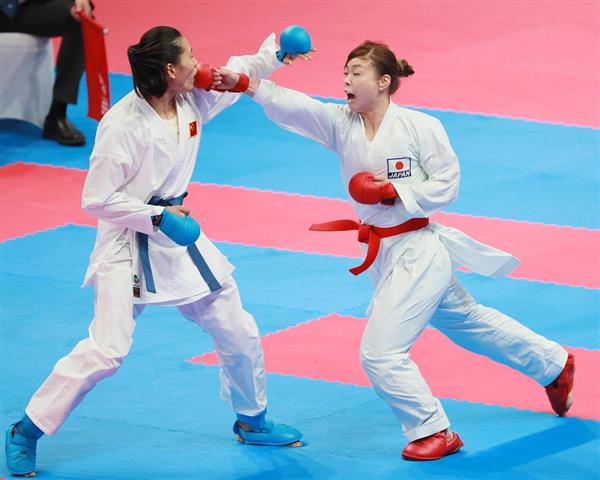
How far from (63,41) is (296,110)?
5.88 metres

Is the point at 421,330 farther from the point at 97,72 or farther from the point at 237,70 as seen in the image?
the point at 97,72

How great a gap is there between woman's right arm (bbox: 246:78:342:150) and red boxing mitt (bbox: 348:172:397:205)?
0.36 metres

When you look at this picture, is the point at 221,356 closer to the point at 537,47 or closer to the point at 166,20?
the point at 537,47

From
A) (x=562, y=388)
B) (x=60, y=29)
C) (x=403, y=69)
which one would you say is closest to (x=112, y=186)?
(x=403, y=69)

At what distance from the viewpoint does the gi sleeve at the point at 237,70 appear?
5.27 meters

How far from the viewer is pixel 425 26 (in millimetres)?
13414

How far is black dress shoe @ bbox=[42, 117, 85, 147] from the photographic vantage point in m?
10.7

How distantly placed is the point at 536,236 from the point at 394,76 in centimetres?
331

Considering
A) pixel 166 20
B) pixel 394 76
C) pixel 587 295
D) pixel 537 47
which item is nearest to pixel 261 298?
pixel 587 295

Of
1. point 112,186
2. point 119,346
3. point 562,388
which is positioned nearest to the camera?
point 112,186

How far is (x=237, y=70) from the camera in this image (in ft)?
17.5

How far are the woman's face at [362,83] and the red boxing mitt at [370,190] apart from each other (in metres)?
0.34

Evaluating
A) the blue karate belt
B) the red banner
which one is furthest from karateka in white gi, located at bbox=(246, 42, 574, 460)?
the red banner

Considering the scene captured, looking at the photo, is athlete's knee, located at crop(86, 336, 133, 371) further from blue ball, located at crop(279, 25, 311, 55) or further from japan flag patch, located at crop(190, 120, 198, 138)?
blue ball, located at crop(279, 25, 311, 55)
